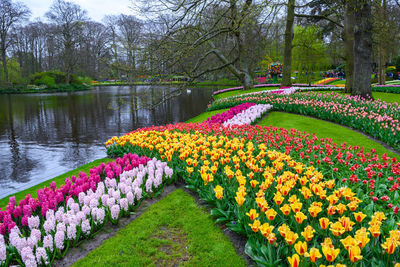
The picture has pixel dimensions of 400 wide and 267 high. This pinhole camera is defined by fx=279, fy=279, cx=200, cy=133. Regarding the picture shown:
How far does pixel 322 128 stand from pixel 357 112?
4.00 ft

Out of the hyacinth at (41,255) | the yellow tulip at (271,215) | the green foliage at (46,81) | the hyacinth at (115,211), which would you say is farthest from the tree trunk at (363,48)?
the green foliage at (46,81)

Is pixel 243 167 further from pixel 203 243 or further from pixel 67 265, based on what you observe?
pixel 67 265

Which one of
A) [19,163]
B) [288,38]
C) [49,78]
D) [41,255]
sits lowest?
[19,163]

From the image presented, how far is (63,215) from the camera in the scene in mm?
3520

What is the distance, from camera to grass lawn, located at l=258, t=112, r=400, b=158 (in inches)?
291

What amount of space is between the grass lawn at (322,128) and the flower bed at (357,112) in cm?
27

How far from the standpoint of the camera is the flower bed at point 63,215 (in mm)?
3127

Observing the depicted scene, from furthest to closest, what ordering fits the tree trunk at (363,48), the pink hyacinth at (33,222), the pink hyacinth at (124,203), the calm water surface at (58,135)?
the tree trunk at (363,48), the calm water surface at (58,135), the pink hyacinth at (124,203), the pink hyacinth at (33,222)

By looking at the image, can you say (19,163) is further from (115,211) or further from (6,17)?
(6,17)

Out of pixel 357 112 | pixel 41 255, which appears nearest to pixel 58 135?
pixel 41 255

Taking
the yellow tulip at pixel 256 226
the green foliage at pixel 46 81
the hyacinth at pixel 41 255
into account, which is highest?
the green foliage at pixel 46 81

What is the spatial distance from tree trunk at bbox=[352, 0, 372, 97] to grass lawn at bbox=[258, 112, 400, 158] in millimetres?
3439

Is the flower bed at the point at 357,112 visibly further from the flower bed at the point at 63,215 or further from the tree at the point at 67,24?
the tree at the point at 67,24

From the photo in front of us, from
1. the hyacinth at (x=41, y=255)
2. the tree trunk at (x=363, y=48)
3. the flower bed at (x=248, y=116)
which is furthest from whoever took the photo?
the tree trunk at (x=363, y=48)
